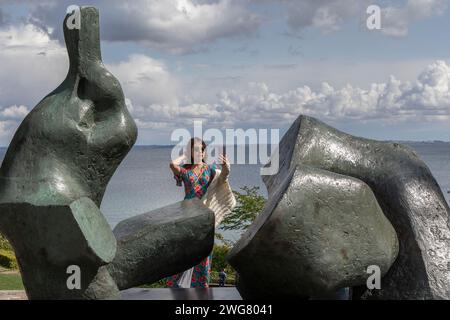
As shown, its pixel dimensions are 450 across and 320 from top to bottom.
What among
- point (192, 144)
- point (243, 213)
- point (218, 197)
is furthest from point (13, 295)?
point (192, 144)

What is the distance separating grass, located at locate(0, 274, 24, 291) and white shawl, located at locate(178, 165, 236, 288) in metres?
5.75

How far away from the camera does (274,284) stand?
17.9 ft

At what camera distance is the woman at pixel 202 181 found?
7230mm

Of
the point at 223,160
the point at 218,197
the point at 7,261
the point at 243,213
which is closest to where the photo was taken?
the point at 223,160

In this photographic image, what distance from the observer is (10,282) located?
12.9 meters

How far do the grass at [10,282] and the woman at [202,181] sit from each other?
5818 millimetres

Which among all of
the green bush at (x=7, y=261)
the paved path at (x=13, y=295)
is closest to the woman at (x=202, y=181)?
the paved path at (x=13, y=295)

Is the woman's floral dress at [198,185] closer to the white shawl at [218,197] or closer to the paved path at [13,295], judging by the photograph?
the white shawl at [218,197]

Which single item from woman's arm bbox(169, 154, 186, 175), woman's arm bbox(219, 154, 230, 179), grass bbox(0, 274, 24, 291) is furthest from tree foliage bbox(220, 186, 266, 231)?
woman's arm bbox(169, 154, 186, 175)

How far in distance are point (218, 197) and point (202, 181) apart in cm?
29

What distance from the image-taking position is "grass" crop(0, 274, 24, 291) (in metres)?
12.3

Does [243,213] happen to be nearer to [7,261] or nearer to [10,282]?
[10,282]

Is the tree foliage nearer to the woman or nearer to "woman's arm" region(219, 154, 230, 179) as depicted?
the woman
